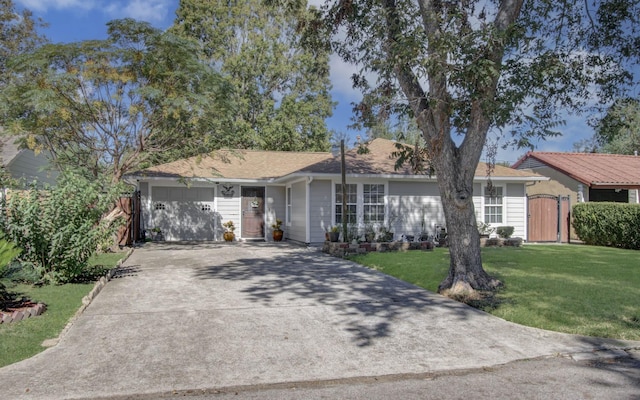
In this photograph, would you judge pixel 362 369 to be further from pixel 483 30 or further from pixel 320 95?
pixel 320 95

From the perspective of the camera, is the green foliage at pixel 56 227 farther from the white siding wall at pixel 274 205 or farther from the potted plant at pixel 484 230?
the potted plant at pixel 484 230

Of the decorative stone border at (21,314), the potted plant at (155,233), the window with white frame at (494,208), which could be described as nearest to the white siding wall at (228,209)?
the potted plant at (155,233)

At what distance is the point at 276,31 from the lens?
3164 centimetres

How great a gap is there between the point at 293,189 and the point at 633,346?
46.4 feet

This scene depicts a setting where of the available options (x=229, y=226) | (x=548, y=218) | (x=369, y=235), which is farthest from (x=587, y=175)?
(x=229, y=226)

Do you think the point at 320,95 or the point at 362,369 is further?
the point at 320,95

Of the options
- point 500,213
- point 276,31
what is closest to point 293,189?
point 500,213

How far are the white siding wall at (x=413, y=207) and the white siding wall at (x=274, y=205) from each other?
15.9ft

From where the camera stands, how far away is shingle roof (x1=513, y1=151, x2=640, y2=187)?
65.1 ft

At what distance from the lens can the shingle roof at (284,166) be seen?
16656mm

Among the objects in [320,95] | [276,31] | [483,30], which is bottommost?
[483,30]

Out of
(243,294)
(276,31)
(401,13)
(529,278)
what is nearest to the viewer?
(243,294)

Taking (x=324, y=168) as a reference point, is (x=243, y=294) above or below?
below

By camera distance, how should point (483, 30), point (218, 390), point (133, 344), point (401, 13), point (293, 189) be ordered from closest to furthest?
point (218, 390) < point (133, 344) < point (483, 30) < point (401, 13) < point (293, 189)
